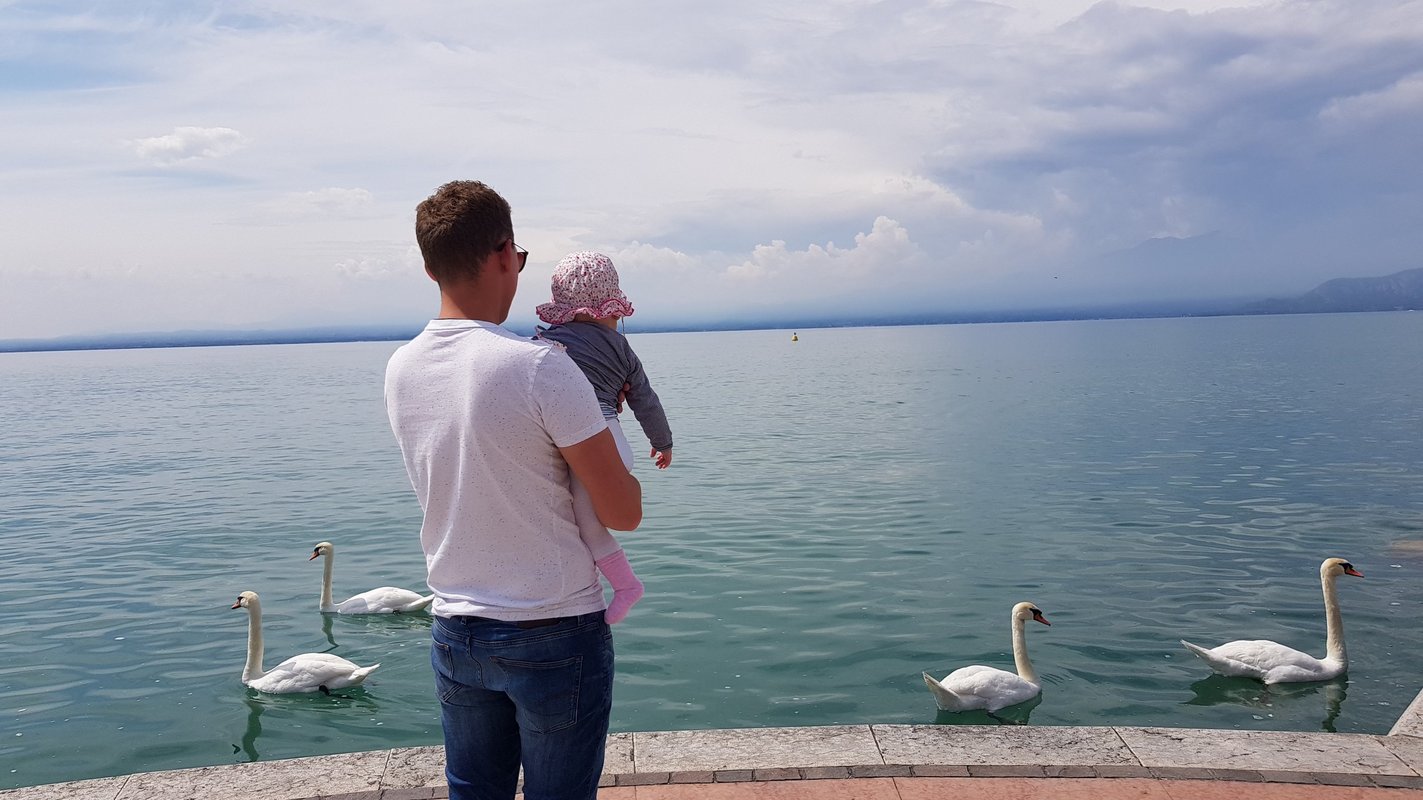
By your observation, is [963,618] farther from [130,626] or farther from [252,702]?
[130,626]

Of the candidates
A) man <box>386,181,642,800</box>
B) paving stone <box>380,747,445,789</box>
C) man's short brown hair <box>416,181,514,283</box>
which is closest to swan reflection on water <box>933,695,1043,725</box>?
paving stone <box>380,747,445,789</box>

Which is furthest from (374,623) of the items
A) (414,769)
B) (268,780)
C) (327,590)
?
(414,769)

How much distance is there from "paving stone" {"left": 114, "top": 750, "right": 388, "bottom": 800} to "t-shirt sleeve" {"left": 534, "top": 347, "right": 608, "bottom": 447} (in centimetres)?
298

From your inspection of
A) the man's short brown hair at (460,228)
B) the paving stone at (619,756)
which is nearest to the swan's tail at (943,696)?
the paving stone at (619,756)

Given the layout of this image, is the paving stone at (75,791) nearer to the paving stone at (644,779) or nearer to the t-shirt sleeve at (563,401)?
the paving stone at (644,779)

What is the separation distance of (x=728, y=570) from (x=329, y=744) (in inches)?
237

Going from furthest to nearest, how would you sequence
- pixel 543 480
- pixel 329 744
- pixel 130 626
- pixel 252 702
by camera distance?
1. pixel 130 626
2. pixel 252 702
3. pixel 329 744
4. pixel 543 480

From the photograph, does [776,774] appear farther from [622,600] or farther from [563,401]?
[563,401]

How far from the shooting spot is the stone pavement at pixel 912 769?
4.63 m

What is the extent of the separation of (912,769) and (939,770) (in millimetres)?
123

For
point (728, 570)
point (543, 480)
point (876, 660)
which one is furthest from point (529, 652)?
point (728, 570)

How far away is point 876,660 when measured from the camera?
374 inches

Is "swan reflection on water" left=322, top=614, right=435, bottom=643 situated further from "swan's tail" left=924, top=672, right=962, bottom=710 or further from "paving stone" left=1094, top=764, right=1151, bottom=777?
"paving stone" left=1094, top=764, right=1151, bottom=777

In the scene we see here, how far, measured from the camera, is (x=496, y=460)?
106 inches
